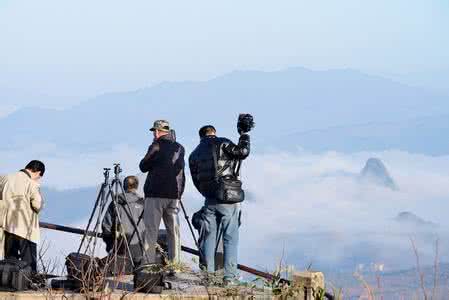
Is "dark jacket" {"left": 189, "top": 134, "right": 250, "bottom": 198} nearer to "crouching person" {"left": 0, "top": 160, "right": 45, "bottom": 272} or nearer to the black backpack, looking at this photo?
"crouching person" {"left": 0, "top": 160, "right": 45, "bottom": 272}

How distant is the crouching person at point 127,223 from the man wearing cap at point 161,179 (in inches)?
6.9

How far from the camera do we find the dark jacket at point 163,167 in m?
13.1

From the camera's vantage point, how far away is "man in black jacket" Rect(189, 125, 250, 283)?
12648mm

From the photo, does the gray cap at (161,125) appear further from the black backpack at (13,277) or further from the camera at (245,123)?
the black backpack at (13,277)

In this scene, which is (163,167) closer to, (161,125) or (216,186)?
(161,125)

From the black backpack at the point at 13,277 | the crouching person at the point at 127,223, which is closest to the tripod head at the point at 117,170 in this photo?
the crouching person at the point at 127,223

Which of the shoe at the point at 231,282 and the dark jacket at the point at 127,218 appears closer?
the shoe at the point at 231,282

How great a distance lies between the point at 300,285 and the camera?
1085cm

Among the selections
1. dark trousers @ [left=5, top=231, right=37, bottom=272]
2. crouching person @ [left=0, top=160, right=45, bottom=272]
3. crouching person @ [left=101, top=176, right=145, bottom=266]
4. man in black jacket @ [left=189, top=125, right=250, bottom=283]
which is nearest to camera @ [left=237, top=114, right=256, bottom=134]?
man in black jacket @ [left=189, top=125, right=250, bottom=283]

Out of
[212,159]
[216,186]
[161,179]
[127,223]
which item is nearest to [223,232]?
[216,186]

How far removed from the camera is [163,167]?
1316cm

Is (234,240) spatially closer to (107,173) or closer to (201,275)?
(201,275)

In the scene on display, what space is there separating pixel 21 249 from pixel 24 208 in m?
0.53

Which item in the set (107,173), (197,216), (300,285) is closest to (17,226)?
(107,173)
